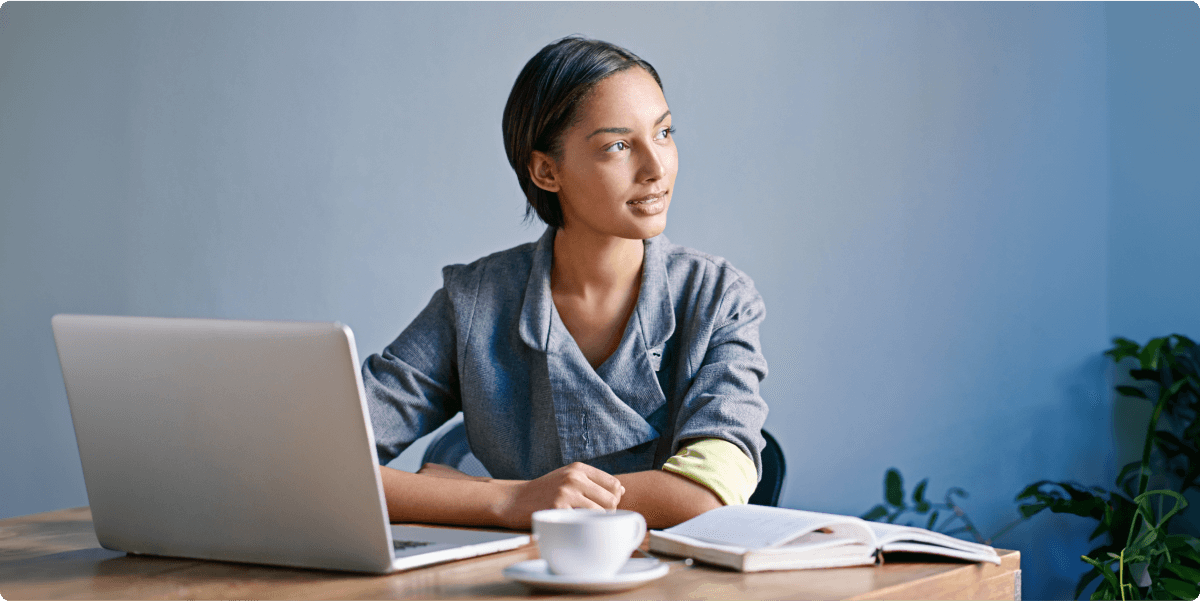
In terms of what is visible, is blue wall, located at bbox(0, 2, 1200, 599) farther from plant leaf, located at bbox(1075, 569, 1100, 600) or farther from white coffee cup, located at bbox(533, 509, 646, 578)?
white coffee cup, located at bbox(533, 509, 646, 578)

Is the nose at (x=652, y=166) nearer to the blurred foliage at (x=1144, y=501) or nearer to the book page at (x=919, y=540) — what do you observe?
the book page at (x=919, y=540)

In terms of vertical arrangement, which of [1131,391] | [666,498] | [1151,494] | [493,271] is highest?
[493,271]

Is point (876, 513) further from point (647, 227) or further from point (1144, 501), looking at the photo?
point (647, 227)

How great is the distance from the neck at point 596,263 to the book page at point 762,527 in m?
0.55

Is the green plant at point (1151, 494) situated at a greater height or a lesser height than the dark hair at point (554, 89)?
lesser

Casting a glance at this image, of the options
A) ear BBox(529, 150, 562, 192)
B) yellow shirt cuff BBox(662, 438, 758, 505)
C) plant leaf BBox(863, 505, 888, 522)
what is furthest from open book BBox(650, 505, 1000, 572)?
plant leaf BBox(863, 505, 888, 522)

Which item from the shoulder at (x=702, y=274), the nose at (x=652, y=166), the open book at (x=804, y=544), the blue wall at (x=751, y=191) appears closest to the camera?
the open book at (x=804, y=544)

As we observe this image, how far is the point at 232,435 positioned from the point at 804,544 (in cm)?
48

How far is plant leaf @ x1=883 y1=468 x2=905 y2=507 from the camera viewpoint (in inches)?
107

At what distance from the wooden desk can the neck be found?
593 millimetres

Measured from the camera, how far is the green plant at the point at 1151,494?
2557mm

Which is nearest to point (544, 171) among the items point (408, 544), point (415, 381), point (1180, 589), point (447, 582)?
point (415, 381)

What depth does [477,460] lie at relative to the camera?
1.57 meters

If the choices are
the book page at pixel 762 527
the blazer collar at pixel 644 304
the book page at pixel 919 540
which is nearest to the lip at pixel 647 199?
the blazer collar at pixel 644 304
